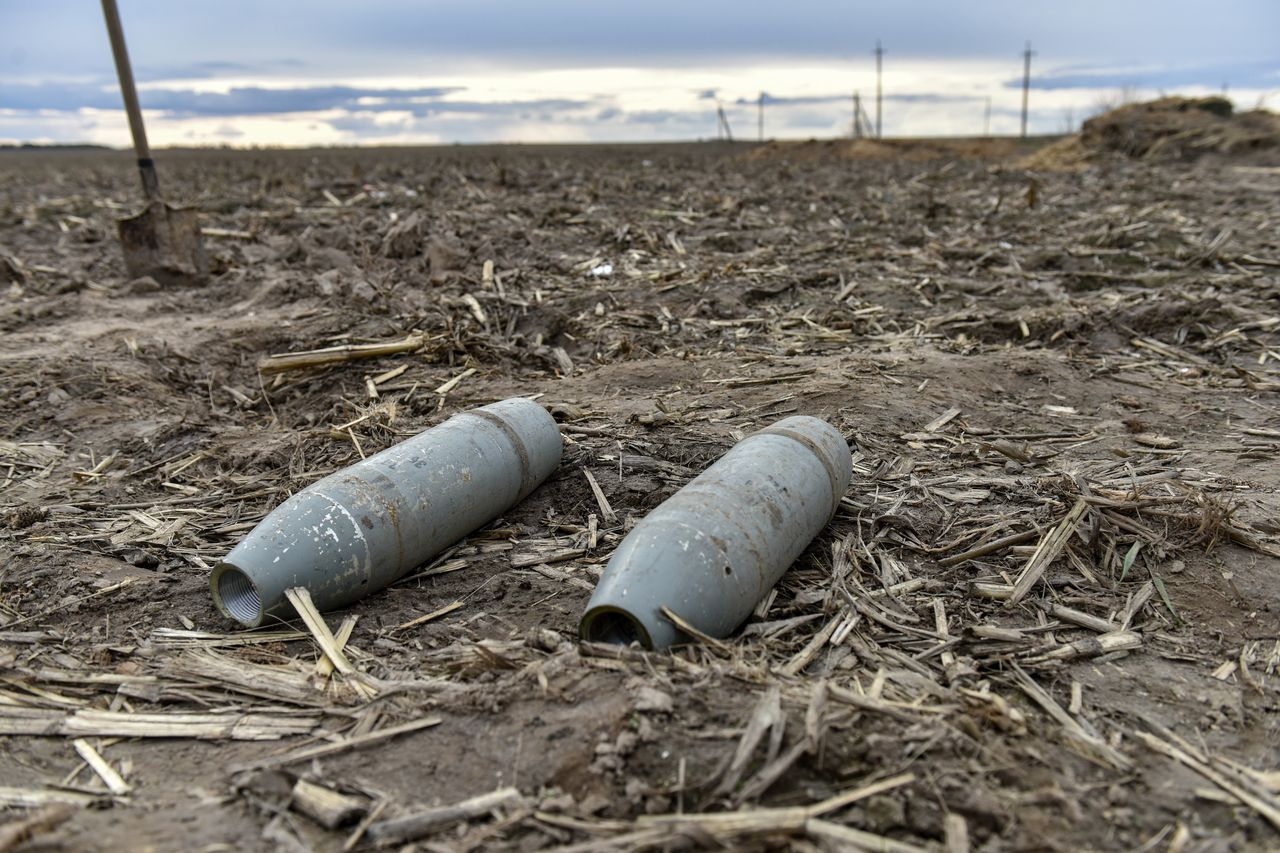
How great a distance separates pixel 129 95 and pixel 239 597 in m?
10.2

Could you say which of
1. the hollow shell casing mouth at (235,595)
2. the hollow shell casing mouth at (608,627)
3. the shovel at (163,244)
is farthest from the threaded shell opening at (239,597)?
the shovel at (163,244)

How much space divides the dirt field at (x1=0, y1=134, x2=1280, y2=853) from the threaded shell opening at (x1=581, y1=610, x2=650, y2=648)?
0.25 m

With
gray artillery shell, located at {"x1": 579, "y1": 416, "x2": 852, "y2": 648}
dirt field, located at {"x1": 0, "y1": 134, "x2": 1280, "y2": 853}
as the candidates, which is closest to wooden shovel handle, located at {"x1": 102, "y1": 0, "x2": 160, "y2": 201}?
dirt field, located at {"x1": 0, "y1": 134, "x2": 1280, "y2": 853}

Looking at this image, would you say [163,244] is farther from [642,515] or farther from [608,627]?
[608,627]

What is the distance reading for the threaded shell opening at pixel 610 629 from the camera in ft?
12.7

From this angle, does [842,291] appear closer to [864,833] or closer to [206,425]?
[206,425]

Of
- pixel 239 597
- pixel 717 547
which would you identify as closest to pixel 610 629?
pixel 717 547

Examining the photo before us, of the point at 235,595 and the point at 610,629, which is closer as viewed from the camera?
the point at 610,629

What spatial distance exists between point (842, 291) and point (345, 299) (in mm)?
5220

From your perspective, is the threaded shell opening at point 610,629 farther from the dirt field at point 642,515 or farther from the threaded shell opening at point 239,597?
the threaded shell opening at point 239,597

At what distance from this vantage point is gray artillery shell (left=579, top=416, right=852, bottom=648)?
3.79 metres

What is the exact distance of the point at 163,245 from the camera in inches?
452

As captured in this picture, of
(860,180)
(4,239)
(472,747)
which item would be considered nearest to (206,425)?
(472,747)

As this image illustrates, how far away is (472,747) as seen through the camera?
3.23 meters
